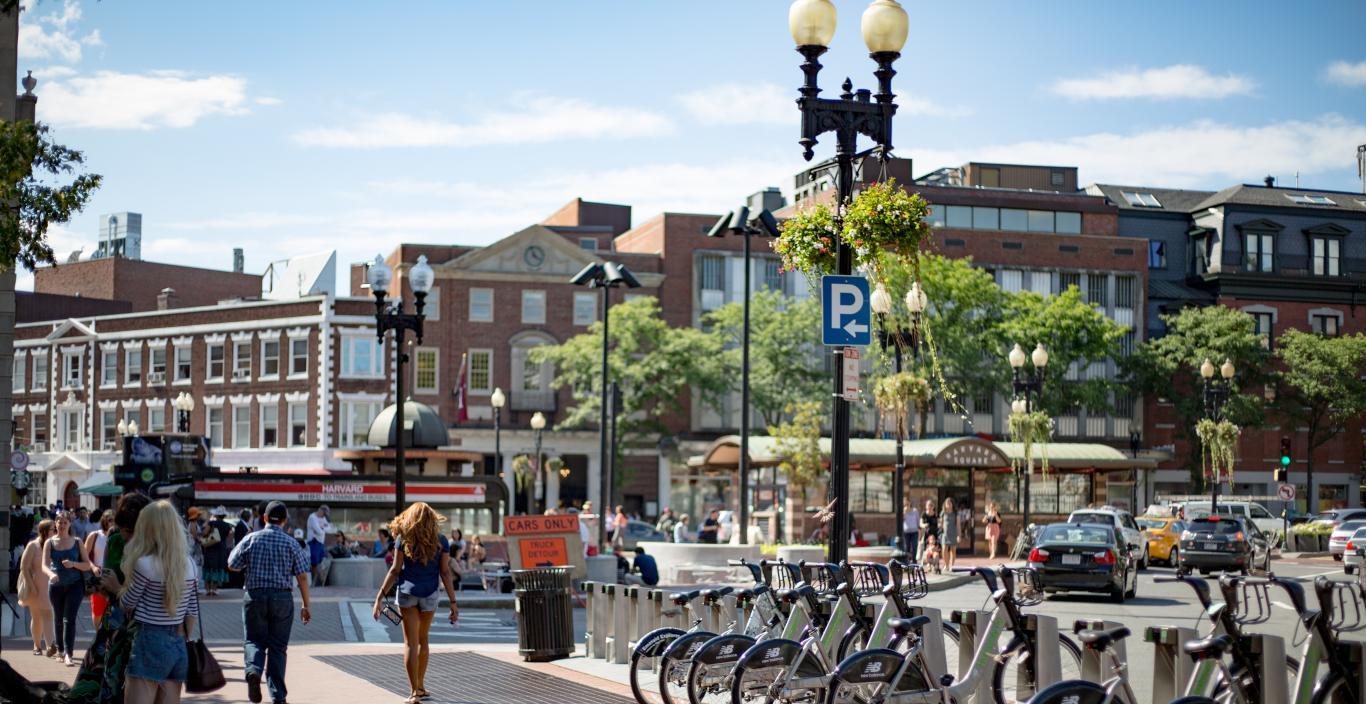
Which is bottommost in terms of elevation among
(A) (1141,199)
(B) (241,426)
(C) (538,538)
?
(C) (538,538)

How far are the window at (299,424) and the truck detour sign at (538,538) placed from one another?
4040cm

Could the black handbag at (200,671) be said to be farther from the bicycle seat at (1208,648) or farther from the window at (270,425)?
the window at (270,425)

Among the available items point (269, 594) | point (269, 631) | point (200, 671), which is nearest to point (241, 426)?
point (269, 631)

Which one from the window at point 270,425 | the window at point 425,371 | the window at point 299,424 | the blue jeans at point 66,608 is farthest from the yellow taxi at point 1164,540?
the window at point 270,425

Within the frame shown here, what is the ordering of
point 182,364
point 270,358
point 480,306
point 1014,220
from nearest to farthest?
point 270,358
point 480,306
point 182,364
point 1014,220

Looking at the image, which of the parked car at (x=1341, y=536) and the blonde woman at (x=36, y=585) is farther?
the parked car at (x=1341, y=536)

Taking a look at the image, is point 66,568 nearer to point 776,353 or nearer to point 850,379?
point 850,379

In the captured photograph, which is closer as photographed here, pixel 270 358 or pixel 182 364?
pixel 270 358

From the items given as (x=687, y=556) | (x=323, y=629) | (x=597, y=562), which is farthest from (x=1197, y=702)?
(x=687, y=556)

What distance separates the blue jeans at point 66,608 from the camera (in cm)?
1756

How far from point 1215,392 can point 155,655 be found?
44.8 meters

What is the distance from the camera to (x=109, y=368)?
69.6 metres

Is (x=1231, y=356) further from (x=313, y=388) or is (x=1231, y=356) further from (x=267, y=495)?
(x=267, y=495)

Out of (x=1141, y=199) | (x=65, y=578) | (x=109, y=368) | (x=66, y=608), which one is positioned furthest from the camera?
(x=1141, y=199)
